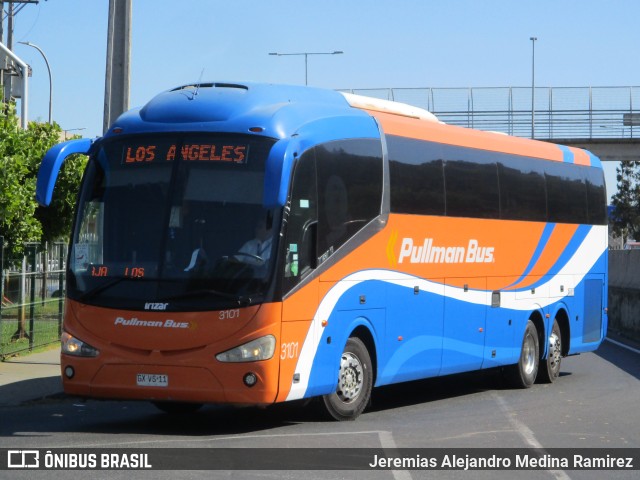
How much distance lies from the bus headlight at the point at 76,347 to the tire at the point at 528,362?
26.7ft

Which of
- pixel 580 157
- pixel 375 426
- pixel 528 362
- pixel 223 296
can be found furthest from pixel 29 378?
pixel 580 157

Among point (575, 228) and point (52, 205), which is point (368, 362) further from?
point (52, 205)

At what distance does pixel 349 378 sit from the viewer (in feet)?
46.3

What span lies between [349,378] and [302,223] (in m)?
2.04

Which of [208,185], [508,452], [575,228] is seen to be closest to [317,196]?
[208,185]

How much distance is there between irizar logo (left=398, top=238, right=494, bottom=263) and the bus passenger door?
0.30 metres

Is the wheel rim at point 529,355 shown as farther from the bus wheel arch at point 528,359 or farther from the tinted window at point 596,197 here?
the tinted window at point 596,197

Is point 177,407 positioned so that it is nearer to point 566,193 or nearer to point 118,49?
point 118,49

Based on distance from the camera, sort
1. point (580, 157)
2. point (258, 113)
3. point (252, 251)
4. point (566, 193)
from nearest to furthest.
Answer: point (252, 251)
point (258, 113)
point (566, 193)
point (580, 157)

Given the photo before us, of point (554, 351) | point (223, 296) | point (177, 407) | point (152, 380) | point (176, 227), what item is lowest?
point (177, 407)

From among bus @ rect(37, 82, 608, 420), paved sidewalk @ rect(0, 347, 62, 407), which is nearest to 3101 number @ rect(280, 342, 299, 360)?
bus @ rect(37, 82, 608, 420)

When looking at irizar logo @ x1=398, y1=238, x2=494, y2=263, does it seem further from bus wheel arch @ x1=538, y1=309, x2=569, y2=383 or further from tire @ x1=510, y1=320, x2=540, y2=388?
bus wheel arch @ x1=538, y1=309, x2=569, y2=383

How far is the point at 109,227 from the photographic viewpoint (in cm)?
1312

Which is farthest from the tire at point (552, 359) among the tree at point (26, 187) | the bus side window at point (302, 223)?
the tree at point (26, 187)
